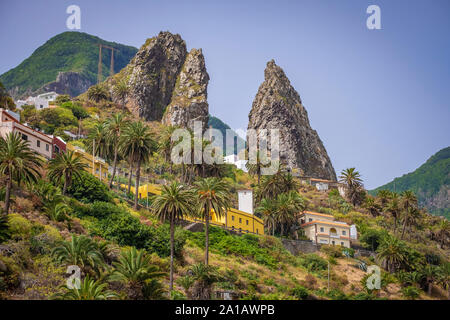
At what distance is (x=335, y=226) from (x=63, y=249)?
5802cm

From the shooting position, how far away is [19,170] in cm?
5359

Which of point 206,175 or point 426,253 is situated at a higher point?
point 206,175

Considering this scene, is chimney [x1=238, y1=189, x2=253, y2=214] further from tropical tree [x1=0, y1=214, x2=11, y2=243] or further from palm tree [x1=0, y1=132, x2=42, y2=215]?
tropical tree [x1=0, y1=214, x2=11, y2=243]

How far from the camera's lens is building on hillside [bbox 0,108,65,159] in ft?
229

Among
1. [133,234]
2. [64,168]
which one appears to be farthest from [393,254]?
[64,168]

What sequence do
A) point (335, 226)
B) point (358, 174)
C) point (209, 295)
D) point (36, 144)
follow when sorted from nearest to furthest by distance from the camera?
1. point (209, 295)
2. point (36, 144)
3. point (335, 226)
4. point (358, 174)

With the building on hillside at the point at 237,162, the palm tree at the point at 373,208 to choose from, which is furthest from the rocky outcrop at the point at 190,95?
the palm tree at the point at 373,208

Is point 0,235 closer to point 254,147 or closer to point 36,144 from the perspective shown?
point 36,144

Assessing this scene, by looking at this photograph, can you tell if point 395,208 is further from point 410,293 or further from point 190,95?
point 190,95

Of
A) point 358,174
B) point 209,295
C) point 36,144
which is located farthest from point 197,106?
point 209,295

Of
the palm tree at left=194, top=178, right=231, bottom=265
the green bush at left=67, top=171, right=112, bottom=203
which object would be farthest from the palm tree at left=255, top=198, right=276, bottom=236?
the green bush at left=67, top=171, right=112, bottom=203

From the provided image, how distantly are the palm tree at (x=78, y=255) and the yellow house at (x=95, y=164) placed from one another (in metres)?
41.8

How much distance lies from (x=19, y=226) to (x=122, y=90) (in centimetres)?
9392

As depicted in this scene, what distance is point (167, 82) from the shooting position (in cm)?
16238
